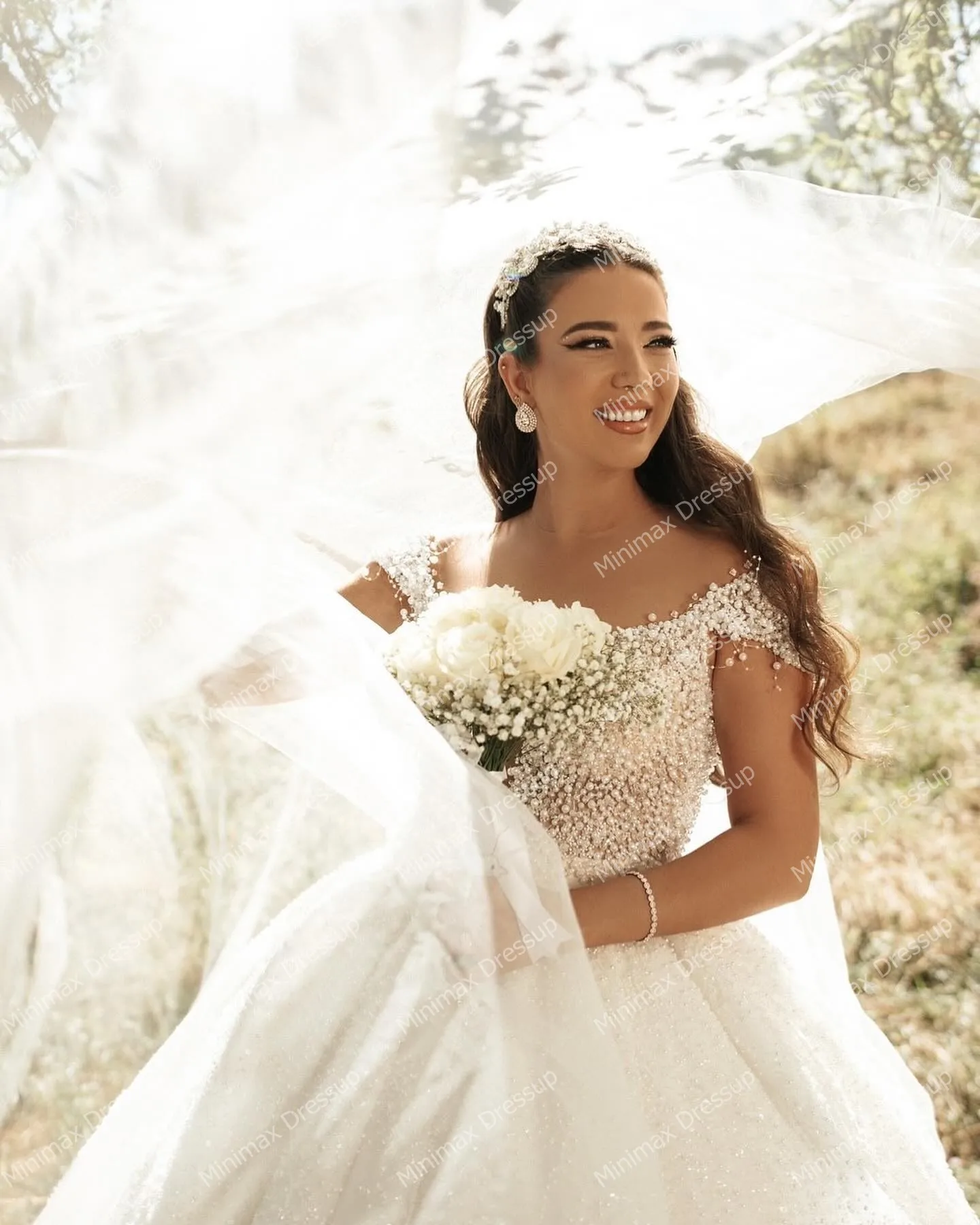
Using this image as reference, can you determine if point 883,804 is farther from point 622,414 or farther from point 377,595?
point 622,414

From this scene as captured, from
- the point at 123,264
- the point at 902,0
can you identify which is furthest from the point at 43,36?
the point at 902,0

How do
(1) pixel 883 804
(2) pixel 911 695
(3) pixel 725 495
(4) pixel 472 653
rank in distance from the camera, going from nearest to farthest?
(4) pixel 472 653 → (3) pixel 725 495 → (1) pixel 883 804 → (2) pixel 911 695

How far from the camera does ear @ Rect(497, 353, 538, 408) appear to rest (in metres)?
2.05

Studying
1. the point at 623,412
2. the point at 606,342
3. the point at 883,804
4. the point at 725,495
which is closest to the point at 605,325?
the point at 606,342

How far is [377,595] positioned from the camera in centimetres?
216

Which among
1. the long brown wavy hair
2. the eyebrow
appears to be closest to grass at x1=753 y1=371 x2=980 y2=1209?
the long brown wavy hair

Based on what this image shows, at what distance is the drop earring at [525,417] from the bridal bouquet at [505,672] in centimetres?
46

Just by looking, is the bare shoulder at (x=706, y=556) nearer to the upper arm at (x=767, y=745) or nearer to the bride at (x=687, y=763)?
the bride at (x=687, y=763)

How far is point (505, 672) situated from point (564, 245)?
732mm

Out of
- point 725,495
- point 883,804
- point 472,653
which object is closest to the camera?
point 472,653

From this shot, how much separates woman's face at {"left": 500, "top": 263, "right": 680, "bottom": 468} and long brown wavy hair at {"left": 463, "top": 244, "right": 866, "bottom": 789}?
1.2 inches

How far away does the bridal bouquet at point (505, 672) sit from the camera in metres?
1.64

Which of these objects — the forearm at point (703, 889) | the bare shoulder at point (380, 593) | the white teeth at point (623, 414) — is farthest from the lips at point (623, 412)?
the forearm at point (703, 889)

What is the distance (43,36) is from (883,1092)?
2.25 m
